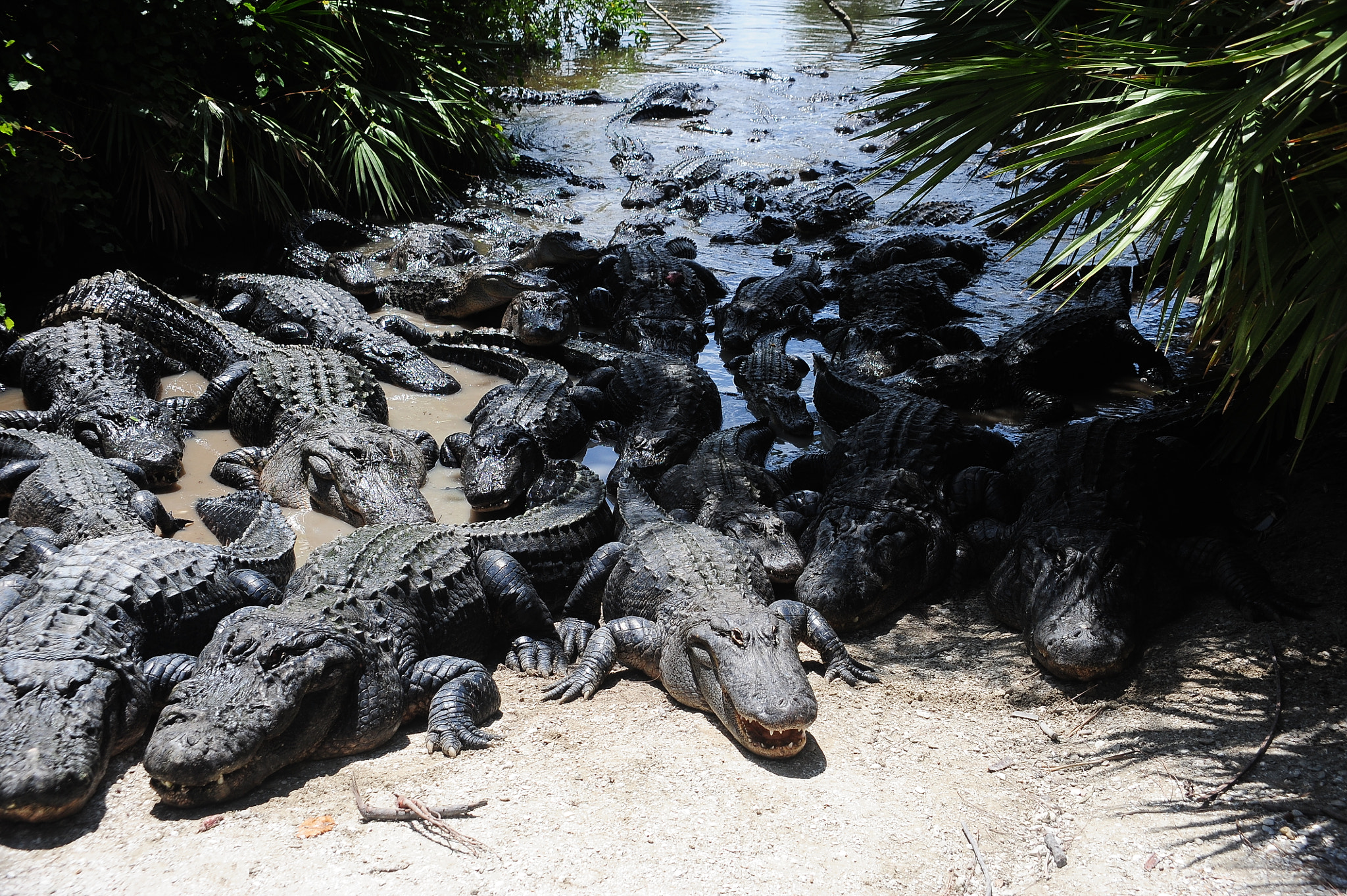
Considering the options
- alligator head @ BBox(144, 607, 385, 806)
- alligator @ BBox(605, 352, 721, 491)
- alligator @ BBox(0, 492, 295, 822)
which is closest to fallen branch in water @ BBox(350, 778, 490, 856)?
alligator head @ BBox(144, 607, 385, 806)

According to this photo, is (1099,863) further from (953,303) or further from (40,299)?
(40,299)

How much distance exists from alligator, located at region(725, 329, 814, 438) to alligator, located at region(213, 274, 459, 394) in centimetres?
257

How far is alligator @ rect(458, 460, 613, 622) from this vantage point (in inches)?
203

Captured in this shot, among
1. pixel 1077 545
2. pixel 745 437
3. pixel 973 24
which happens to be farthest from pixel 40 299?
pixel 1077 545

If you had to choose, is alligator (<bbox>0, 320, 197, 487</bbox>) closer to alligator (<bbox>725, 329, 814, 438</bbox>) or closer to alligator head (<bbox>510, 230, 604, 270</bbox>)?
alligator head (<bbox>510, 230, 604, 270</bbox>)

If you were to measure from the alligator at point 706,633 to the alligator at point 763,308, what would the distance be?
3.96 m

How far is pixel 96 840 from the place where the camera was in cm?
318

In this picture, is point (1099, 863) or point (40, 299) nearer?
point (1099, 863)

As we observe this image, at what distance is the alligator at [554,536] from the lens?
514 centimetres

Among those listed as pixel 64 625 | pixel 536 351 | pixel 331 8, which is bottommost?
pixel 536 351

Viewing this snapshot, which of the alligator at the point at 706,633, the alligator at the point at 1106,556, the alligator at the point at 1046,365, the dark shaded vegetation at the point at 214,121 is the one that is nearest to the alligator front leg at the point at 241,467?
the alligator at the point at 706,633

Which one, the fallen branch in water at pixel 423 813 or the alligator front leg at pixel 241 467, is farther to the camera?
the alligator front leg at pixel 241 467

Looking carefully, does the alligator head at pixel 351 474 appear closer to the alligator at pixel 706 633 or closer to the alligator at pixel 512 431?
the alligator at pixel 512 431

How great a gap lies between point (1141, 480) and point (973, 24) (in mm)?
2848
